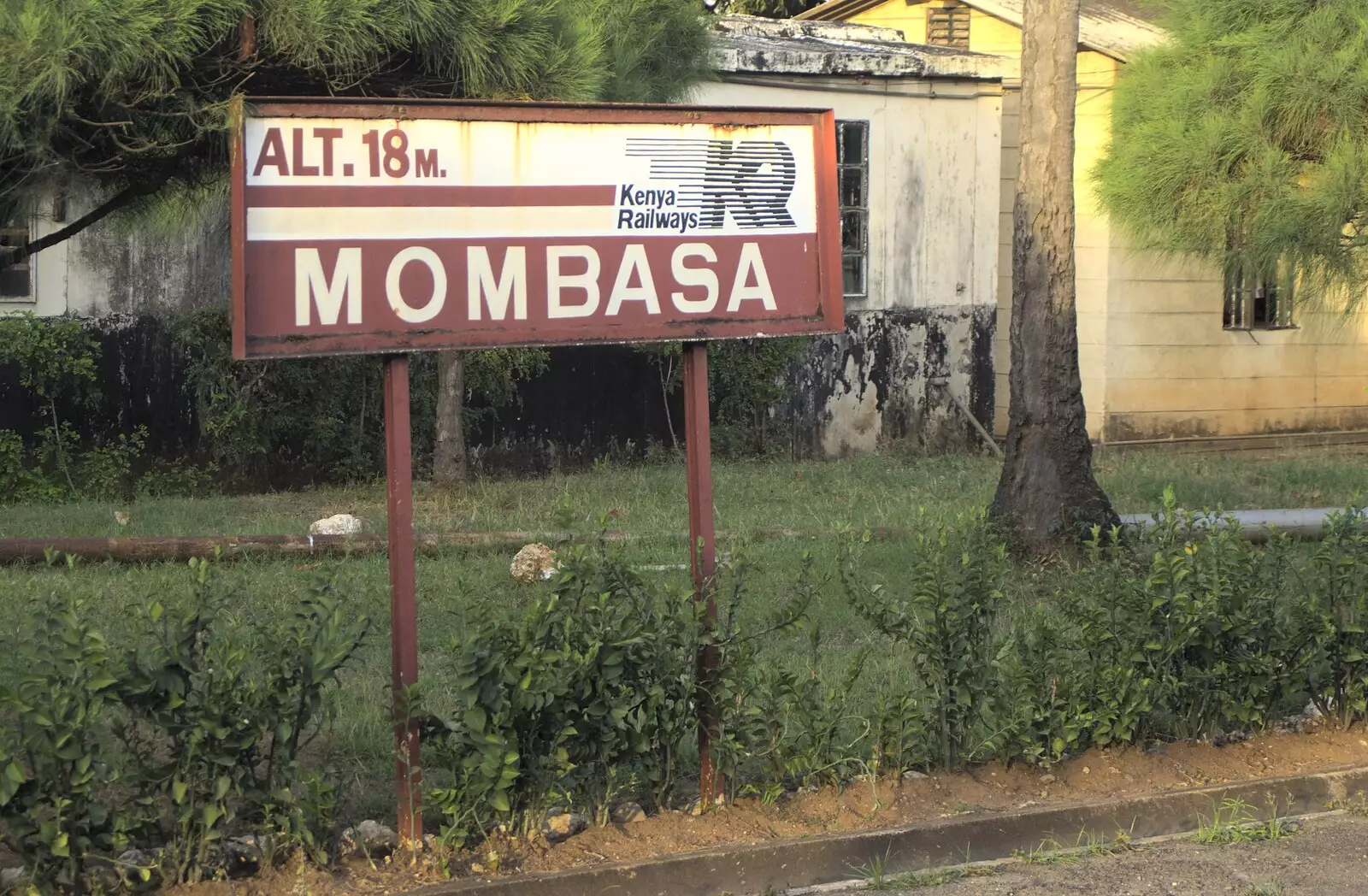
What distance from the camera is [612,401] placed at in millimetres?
13391

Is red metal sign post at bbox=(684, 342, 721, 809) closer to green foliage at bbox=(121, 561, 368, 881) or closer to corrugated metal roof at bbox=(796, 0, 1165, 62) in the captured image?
green foliage at bbox=(121, 561, 368, 881)

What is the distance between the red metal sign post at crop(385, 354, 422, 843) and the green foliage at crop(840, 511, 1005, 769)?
4.65ft

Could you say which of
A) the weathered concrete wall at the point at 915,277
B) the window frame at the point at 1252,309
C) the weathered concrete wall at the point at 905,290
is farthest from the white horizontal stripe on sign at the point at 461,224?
the window frame at the point at 1252,309

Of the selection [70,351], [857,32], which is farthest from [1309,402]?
[70,351]

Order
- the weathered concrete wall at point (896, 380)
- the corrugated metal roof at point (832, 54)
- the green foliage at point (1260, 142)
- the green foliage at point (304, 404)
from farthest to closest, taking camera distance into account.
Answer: the weathered concrete wall at point (896, 380), the corrugated metal roof at point (832, 54), the green foliage at point (304, 404), the green foliage at point (1260, 142)

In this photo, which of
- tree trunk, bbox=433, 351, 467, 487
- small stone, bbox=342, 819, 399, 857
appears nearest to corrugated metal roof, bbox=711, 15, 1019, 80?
tree trunk, bbox=433, 351, 467, 487

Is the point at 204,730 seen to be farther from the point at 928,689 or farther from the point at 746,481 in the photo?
the point at 746,481

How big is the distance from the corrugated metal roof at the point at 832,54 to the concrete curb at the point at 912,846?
903cm

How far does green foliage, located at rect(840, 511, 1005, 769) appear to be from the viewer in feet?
15.5

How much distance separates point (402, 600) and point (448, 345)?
71 cm

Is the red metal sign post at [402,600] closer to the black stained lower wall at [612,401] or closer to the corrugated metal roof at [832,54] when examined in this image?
the black stained lower wall at [612,401]

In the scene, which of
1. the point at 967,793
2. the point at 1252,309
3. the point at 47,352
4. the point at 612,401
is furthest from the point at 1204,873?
the point at 1252,309

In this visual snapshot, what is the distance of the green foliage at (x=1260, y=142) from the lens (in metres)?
10.4

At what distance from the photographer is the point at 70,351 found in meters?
11.2
